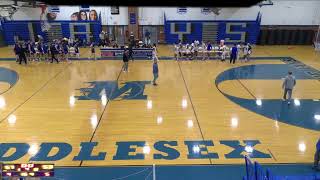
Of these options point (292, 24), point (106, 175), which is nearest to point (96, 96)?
point (106, 175)

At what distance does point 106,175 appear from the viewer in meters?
7.52

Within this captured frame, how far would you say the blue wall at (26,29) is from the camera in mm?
27156

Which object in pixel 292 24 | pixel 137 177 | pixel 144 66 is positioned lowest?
pixel 137 177

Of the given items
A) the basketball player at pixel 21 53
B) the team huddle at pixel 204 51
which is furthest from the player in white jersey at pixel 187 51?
the basketball player at pixel 21 53

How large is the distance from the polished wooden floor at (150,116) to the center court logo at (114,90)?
38 cm

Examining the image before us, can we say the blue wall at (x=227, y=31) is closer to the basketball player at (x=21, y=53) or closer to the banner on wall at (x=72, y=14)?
the banner on wall at (x=72, y=14)

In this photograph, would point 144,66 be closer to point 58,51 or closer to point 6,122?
point 58,51

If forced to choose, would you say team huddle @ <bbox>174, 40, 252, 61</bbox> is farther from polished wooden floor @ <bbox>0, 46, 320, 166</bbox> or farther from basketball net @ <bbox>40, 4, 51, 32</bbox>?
basketball net @ <bbox>40, 4, 51, 32</bbox>

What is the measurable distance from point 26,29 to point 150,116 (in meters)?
21.6

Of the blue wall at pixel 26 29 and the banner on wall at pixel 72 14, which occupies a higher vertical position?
the banner on wall at pixel 72 14

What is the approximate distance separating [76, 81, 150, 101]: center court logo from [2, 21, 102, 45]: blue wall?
13.2m

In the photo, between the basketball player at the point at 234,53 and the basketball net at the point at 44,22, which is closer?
the basketball player at the point at 234,53

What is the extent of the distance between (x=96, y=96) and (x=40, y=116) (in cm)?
294

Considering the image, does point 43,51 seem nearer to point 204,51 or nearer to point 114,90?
point 114,90
